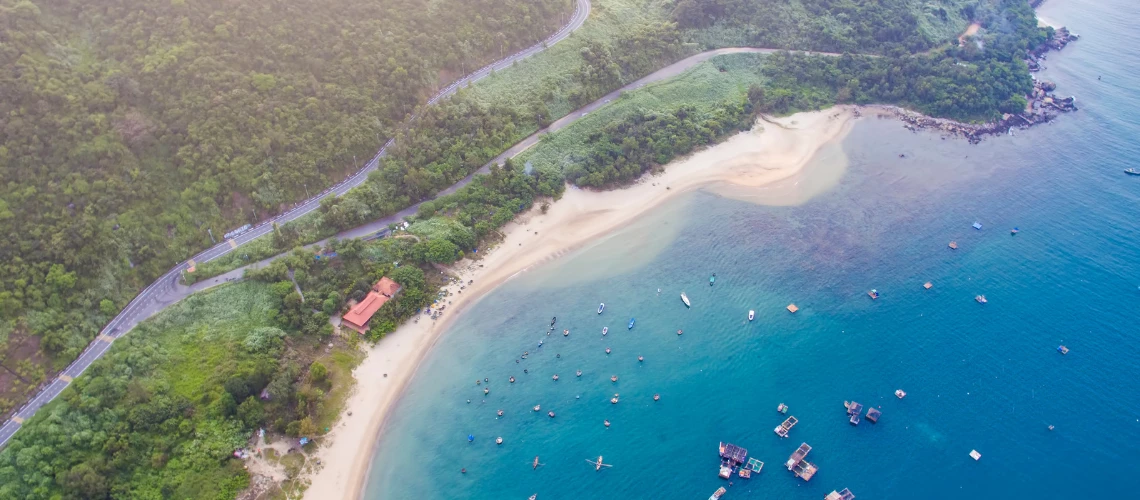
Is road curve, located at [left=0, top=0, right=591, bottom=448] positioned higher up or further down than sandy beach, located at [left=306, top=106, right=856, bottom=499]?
higher up

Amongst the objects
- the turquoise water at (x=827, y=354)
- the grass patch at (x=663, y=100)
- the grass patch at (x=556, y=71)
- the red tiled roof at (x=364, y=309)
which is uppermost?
the grass patch at (x=556, y=71)

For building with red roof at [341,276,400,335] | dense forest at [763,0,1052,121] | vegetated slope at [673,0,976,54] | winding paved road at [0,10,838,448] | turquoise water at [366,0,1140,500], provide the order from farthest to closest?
vegetated slope at [673,0,976,54], dense forest at [763,0,1052,121], building with red roof at [341,276,400,335], winding paved road at [0,10,838,448], turquoise water at [366,0,1140,500]

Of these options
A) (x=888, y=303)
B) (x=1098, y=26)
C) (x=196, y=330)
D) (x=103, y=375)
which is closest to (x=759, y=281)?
(x=888, y=303)

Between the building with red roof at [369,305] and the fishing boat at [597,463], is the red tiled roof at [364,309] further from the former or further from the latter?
the fishing boat at [597,463]

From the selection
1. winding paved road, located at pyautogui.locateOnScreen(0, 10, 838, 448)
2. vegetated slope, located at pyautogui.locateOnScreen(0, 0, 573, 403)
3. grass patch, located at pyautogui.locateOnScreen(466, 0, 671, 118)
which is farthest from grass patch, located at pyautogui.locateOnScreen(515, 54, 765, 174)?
vegetated slope, located at pyautogui.locateOnScreen(0, 0, 573, 403)

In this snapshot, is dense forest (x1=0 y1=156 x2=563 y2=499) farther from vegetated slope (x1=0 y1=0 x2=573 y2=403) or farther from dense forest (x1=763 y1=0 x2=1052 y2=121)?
dense forest (x1=763 y1=0 x2=1052 y2=121)

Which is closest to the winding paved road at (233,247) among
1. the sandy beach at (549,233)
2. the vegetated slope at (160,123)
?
the vegetated slope at (160,123)

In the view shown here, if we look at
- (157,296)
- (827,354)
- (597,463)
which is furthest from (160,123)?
(827,354)

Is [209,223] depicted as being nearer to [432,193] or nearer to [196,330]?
[196,330]
